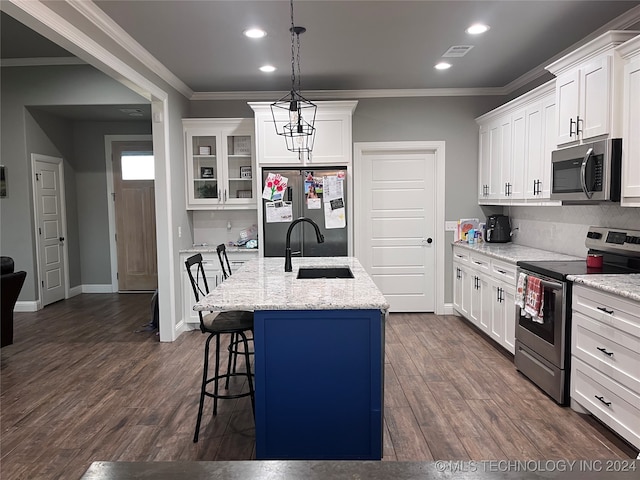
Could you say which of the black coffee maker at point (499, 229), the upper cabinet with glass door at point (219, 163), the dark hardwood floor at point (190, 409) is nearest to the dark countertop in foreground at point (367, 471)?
the dark hardwood floor at point (190, 409)

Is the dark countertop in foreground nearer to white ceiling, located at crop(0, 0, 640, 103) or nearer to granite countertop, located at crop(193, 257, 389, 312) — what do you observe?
granite countertop, located at crop(193, 257, 389, 312)

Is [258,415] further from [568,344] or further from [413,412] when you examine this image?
[568,344]

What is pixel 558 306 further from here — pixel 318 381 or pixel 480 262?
pixel 318 381

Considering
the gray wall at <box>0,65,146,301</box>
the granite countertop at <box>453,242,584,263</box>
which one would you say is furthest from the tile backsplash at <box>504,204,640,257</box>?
the gray wall at <box>0,65,146,301</box>

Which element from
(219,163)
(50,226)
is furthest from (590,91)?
(50,226)

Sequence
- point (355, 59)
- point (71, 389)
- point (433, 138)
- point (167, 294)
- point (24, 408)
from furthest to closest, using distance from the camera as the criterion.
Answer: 1. point (433, 138)
2. point (167, 294)
3. point (355, 59)
4. point (71, 389)
5. point (24, 408)

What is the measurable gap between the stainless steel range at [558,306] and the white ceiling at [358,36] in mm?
1629

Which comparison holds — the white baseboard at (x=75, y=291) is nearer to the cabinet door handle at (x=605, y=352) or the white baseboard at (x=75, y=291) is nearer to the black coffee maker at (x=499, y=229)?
the black coffee maker at (x=499, y=229)

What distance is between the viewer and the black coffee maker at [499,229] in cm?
498

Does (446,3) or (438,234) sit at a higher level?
(446,3)

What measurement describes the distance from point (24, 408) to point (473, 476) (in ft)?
11.2

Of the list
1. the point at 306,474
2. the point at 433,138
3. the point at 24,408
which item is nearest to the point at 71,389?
the point at 24,408

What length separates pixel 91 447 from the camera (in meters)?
2.64

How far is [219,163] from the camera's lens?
17.2 feet
